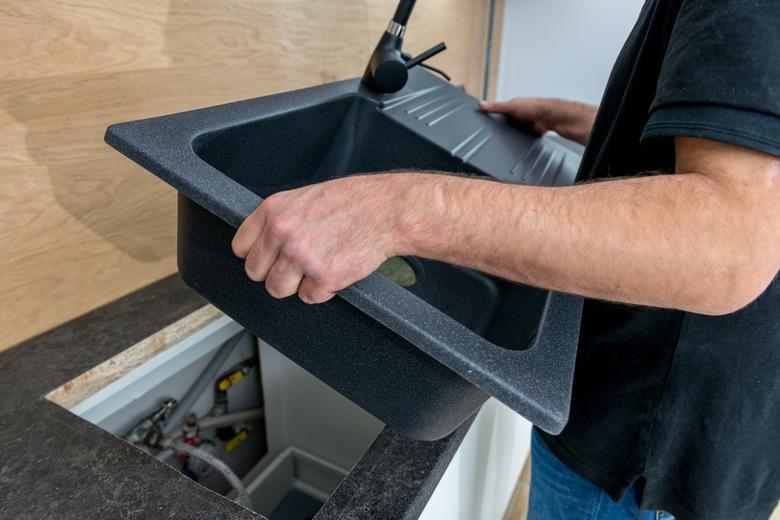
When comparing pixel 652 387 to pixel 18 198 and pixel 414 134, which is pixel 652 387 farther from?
pixel 18 198

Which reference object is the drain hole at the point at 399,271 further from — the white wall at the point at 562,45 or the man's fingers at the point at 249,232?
the white wall at the point at 562,45

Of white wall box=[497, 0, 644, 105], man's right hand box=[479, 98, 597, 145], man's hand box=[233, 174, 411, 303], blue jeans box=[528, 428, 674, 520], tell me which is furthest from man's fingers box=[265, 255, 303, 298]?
white wall box=[497, 0, 644, 105]

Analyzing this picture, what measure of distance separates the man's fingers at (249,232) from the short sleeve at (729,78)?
34cm

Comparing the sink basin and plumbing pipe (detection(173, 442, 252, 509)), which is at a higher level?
the sink basin

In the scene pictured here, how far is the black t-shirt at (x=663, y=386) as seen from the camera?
0.62 metres

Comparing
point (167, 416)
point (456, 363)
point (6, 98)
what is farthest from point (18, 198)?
point (456, 363)

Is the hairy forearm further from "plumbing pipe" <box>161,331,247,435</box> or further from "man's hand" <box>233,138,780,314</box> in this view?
"plumbing pipe" <box>161,331,247,435</box>

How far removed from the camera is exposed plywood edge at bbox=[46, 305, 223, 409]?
29.6 inches

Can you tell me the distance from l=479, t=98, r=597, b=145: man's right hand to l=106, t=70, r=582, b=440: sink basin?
323 millimetres

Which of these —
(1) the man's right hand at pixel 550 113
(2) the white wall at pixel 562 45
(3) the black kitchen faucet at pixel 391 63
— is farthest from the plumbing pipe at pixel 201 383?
(2) the white wall at pixel 562 45

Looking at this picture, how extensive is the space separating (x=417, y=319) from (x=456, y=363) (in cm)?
5

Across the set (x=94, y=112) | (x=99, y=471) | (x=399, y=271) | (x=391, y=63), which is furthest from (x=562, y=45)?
(x=99, y=471)

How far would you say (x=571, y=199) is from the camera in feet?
1.47

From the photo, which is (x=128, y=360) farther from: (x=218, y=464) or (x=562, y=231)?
(x=562, y=231)
